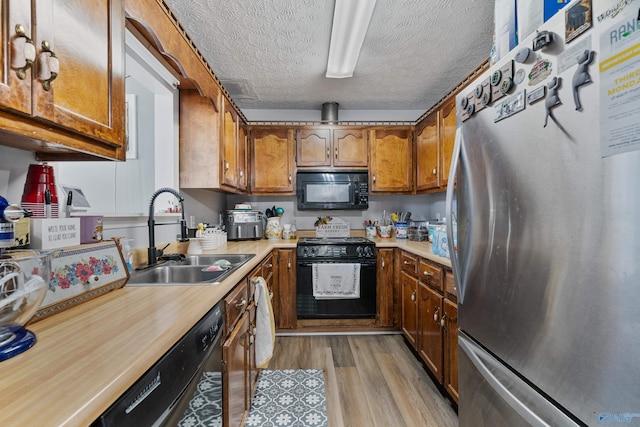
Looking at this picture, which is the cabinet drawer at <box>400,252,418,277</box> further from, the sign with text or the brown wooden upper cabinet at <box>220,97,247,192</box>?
the sign with text

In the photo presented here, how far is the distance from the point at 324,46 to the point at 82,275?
194cm

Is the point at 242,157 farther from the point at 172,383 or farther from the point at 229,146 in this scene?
the point at 172,383

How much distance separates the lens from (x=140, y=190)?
181 centimetres

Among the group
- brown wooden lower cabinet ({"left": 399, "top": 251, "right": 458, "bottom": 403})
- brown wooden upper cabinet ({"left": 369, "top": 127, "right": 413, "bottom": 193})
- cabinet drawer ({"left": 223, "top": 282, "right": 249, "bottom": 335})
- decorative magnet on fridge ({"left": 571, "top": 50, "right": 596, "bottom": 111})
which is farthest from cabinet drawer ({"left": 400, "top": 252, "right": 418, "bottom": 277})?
decorative magnet on fridge ({"left": 571, "top": 50, "right": 596, "bottom": 111})

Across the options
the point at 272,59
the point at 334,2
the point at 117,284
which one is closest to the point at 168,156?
the point at 272,59

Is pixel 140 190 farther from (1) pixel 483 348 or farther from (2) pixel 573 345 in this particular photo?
(2) pixel 573 345

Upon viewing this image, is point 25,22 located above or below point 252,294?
above

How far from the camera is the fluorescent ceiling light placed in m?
1.52

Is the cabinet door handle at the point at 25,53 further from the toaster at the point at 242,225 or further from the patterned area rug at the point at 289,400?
the toaster at the point at 242,225

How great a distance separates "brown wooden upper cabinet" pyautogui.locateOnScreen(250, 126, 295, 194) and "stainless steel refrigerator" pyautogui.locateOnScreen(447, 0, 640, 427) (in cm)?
223

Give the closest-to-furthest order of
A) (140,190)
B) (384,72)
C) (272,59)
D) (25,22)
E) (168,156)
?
1. (25,22)
2. (140,190)
3. (168,156)
4. (272,59)
5. (384,72)

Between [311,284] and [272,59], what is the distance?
6.25 ft

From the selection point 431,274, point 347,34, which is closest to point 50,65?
point 347,34

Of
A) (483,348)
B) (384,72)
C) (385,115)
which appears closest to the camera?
(483,348)
